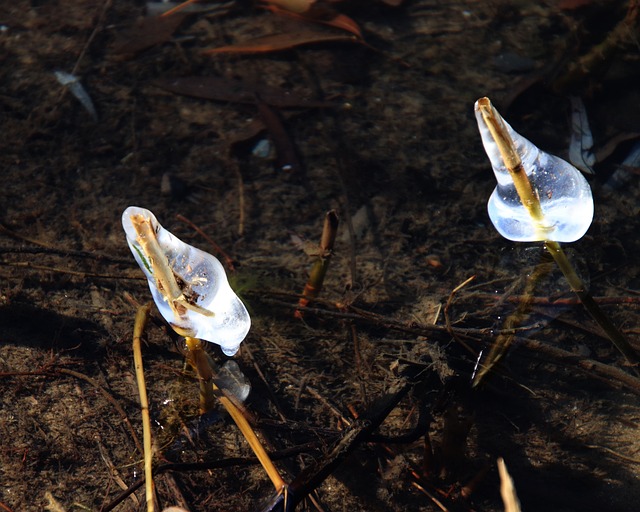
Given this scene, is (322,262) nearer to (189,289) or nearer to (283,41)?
(189,289)

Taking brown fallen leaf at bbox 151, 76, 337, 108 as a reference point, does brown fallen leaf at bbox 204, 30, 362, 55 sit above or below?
above

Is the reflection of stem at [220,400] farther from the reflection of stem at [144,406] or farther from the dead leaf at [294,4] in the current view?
the dead leaf at [294,4]

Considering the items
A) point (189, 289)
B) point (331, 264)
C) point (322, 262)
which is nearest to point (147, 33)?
point (331, 264)

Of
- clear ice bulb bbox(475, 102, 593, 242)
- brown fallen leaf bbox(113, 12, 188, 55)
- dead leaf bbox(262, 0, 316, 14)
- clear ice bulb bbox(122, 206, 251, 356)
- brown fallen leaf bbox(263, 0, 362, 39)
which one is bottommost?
brown fallen leaf bbox(113, 12, 188, 55)

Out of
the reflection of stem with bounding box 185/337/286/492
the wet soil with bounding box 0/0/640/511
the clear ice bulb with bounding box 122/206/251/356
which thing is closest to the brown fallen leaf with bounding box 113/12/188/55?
the wet soil with bounding box 0/0/640/511

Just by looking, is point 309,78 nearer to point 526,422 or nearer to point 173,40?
point 173,40

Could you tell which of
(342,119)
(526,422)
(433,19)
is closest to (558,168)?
(526,422)

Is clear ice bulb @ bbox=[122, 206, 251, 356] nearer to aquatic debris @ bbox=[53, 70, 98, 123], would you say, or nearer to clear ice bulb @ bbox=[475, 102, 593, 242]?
clear ice bulb @ bbox=[475, 102, 593, 242]
